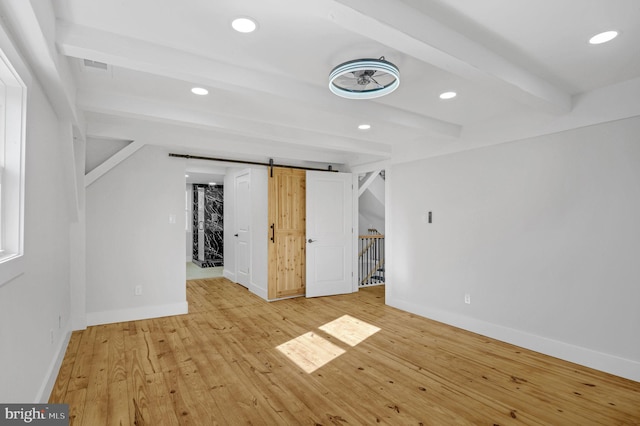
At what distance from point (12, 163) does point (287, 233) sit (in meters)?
3.89

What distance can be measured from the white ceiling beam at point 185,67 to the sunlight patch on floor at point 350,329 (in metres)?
2.32

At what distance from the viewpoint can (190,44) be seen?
2113 mm

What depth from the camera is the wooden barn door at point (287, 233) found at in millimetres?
5359

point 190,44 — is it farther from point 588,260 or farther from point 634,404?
point 634,404

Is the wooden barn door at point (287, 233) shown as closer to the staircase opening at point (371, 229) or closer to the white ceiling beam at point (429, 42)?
the staircase opening at point (371, 229)

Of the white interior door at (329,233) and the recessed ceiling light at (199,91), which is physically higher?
the recessed ceiling light at (199,91)

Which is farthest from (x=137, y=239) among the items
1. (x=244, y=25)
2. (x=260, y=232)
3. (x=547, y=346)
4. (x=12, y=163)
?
(x=547, y=346)

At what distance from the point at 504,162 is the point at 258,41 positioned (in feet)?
9.51

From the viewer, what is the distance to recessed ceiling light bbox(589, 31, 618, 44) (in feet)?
6.56

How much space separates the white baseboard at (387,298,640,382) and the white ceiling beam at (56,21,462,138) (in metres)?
2.61

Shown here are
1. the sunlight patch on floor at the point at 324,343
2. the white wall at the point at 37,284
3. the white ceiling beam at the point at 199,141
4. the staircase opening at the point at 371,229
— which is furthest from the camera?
the staircase opening at the point at 371,229

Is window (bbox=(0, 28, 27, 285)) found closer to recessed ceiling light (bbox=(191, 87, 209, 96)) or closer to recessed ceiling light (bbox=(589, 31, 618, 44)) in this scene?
recessed ceiling light (bbox=(191, 87, 209, 96))

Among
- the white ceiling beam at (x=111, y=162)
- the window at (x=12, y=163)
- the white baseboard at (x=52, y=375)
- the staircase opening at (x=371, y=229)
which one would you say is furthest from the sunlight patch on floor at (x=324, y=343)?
the white ceiling beam at (x=111, y=162)

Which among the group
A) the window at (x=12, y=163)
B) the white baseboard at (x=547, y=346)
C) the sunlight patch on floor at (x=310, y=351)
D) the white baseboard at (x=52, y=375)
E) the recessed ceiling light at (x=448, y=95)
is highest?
the recessed ceiling light at (x=448, y=95)
